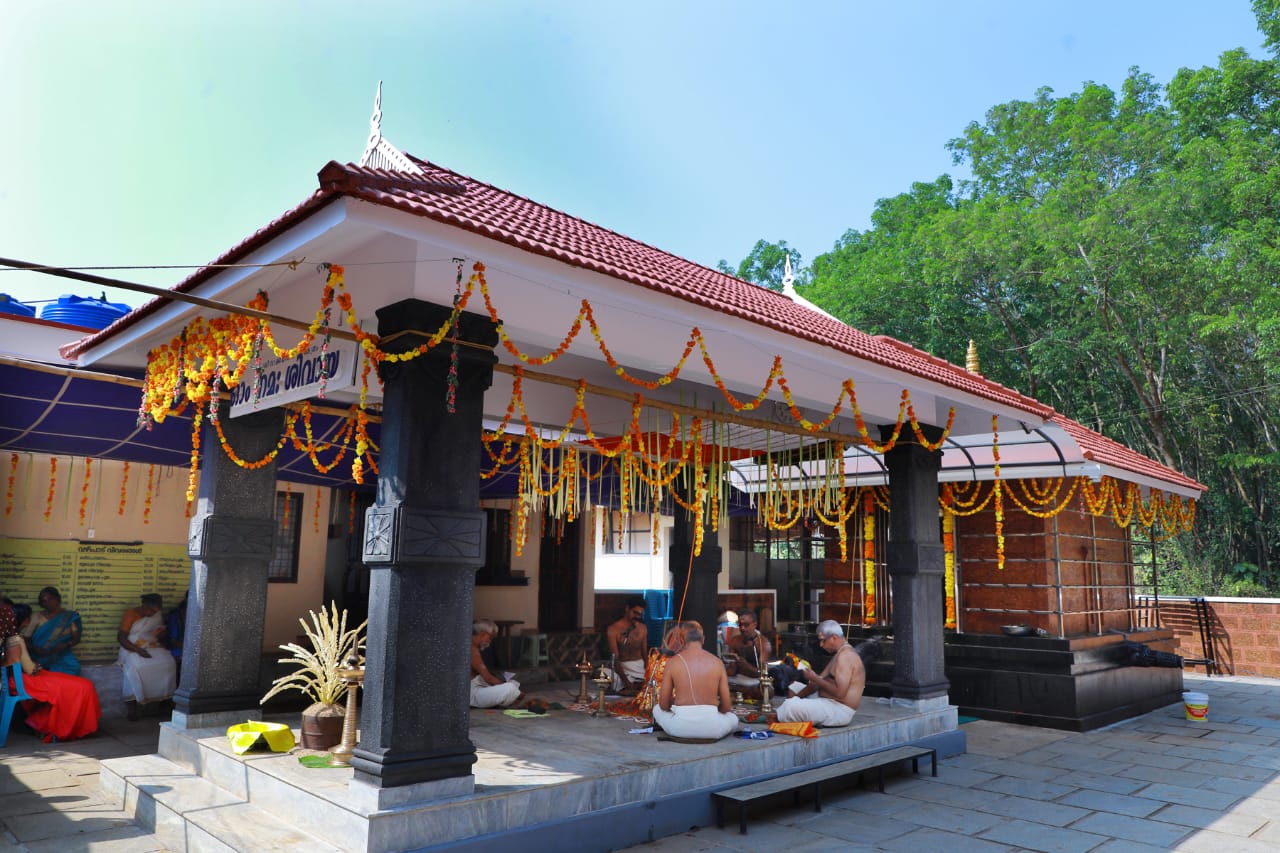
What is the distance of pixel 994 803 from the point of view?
22.8ft

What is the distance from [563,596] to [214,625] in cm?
645

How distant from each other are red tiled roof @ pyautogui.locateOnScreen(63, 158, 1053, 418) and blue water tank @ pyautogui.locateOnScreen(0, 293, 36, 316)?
90 cm

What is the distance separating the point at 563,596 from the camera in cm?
1292

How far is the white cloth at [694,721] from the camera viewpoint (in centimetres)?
671

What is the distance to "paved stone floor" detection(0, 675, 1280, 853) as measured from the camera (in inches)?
229

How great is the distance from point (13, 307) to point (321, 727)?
4.76m

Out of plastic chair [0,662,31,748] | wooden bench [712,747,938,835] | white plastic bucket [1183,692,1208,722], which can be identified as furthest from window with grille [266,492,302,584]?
white plastic bucket [1183,692,1208,722]

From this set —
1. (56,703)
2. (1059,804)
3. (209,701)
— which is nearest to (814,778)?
(1059,804)

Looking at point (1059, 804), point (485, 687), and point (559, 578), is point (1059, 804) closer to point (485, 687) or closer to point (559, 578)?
point (485, 687)

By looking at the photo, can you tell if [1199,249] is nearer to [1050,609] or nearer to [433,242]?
[1050,609]

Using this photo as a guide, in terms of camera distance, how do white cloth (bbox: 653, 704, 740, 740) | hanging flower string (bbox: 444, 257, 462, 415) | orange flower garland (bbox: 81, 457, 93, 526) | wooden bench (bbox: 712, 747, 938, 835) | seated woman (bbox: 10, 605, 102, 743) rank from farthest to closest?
orange flower garland (bbox: 81, 457, 93, 526) → seated woman (bbox: 10, 605, 102, 743) → white cloth (bbox: 653, 704, 740, 740) → wooden bench (bbox: 712, 747, 938, 835) → hanging flower string (bbox: 444, 257, 462, 415)

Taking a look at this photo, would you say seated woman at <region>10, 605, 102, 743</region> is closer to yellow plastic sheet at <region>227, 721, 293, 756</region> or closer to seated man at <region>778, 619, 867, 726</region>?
yellow plastic sheet at <region>227, 721, 293, 756</region>

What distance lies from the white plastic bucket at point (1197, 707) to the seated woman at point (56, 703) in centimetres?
1280

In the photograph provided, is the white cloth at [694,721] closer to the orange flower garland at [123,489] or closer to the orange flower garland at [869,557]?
the orange flower garland at [869,557]
